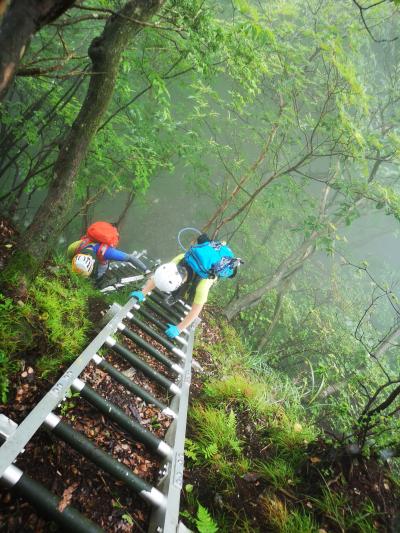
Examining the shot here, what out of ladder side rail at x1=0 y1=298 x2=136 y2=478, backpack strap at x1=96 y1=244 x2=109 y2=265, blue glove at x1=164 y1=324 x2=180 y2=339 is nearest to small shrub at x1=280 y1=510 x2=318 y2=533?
ladder side rail at x1=0 y1=298 x2=136 y2=478

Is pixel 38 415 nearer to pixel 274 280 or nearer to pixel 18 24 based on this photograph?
pixel 18 24

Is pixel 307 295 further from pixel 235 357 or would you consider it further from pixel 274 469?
pixel 274 469

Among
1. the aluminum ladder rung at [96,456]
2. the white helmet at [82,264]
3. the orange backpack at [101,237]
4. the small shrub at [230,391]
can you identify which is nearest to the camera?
the aluminum ladder rung at [96,456]

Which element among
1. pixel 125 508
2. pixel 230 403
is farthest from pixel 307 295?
pixel 125 508

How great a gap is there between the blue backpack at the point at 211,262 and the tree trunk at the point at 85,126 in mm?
2129

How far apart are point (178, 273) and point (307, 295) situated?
12106 mm

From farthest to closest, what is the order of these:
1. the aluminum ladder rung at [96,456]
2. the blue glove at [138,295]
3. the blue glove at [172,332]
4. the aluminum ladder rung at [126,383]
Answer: the blue glove at [172,332] → the blue glove at [138,295] → the aluminum ladder rung at [126,383] → the aluminum ladder rung at [96,456]

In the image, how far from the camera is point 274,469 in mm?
3580

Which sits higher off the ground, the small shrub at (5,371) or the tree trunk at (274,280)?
the tree trunk at (274,280)

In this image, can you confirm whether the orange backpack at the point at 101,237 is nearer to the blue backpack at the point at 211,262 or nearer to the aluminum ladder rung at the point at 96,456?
the blue backpack at the point at 211,262

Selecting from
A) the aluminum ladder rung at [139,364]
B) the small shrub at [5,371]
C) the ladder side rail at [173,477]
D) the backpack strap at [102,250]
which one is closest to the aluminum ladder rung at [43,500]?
the ladder side rail at [173,477]

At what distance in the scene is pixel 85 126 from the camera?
10.3 ft

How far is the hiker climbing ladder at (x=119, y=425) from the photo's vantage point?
7.11 ft

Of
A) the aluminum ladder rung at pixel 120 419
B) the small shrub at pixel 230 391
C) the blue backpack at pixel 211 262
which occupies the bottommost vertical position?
the aluminum ladder rung at pixel 120 419
